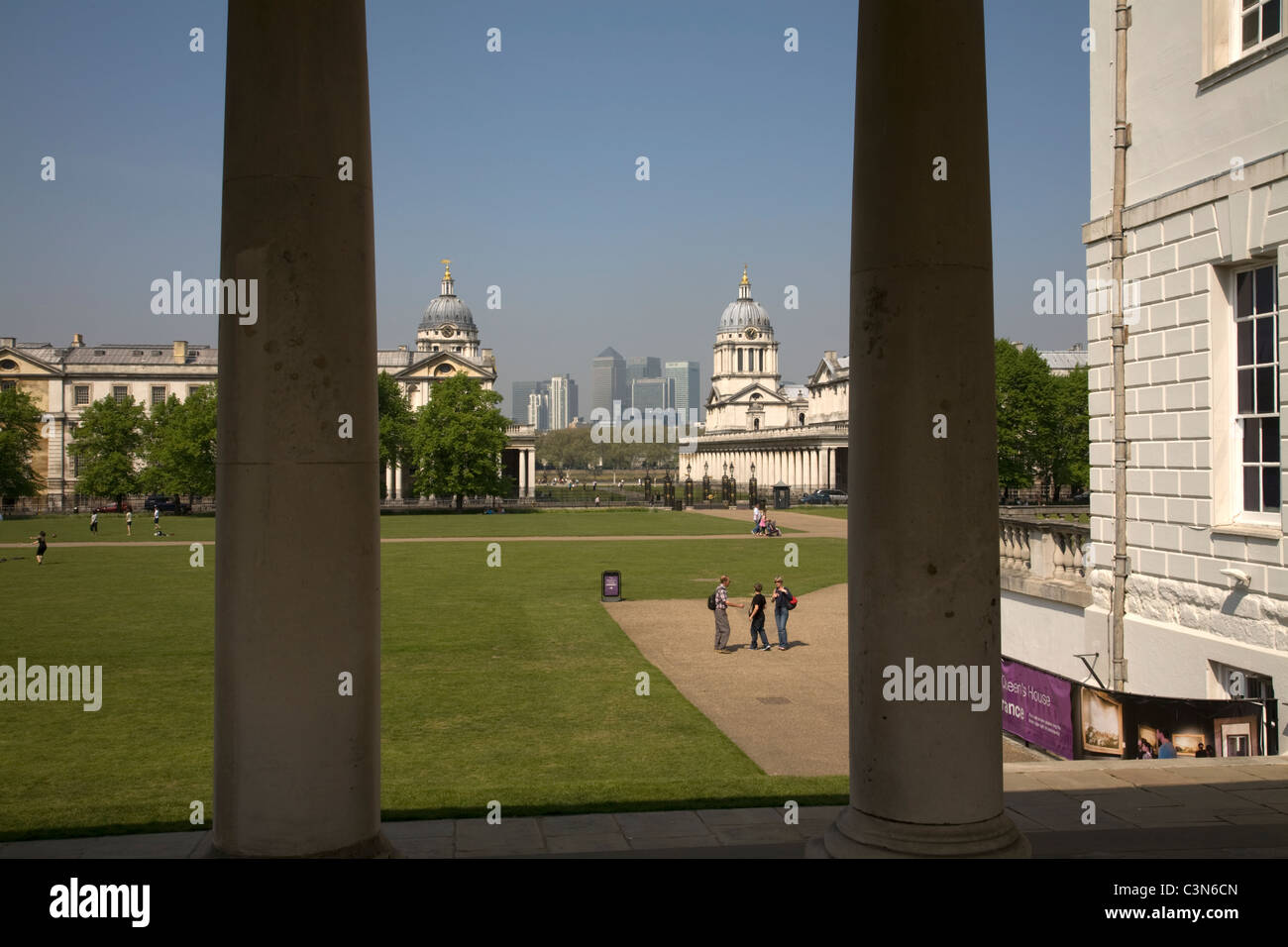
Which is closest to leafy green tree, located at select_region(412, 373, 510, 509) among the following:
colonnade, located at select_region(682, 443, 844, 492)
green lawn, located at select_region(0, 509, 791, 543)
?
green lawn, located at select_region(0, 509, 791, 543)

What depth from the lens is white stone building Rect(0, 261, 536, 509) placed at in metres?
106

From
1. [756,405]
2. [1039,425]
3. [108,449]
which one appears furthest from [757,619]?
[756,405]

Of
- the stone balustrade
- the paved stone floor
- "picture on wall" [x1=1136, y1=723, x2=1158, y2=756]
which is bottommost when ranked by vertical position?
"picture on wall" [x1=1136, y1=723, x2=1158, y2=756]

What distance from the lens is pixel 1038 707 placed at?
1428 centimetres

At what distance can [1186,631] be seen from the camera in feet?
44.1

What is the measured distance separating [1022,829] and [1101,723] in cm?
561

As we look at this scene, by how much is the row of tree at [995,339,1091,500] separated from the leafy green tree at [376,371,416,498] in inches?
1929

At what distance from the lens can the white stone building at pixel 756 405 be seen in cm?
15275

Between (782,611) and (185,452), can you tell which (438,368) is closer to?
(185,452)

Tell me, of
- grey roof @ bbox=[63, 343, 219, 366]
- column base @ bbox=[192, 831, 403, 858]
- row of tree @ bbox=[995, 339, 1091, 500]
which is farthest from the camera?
grey roof @ bbox=[63, 343, 219, 366]

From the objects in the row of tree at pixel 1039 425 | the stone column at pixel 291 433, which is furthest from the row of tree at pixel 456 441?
the stone column at pixel 291 433

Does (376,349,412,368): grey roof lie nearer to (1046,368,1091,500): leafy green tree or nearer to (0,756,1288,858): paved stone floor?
(1046,368,1091,500): leafy green tree
